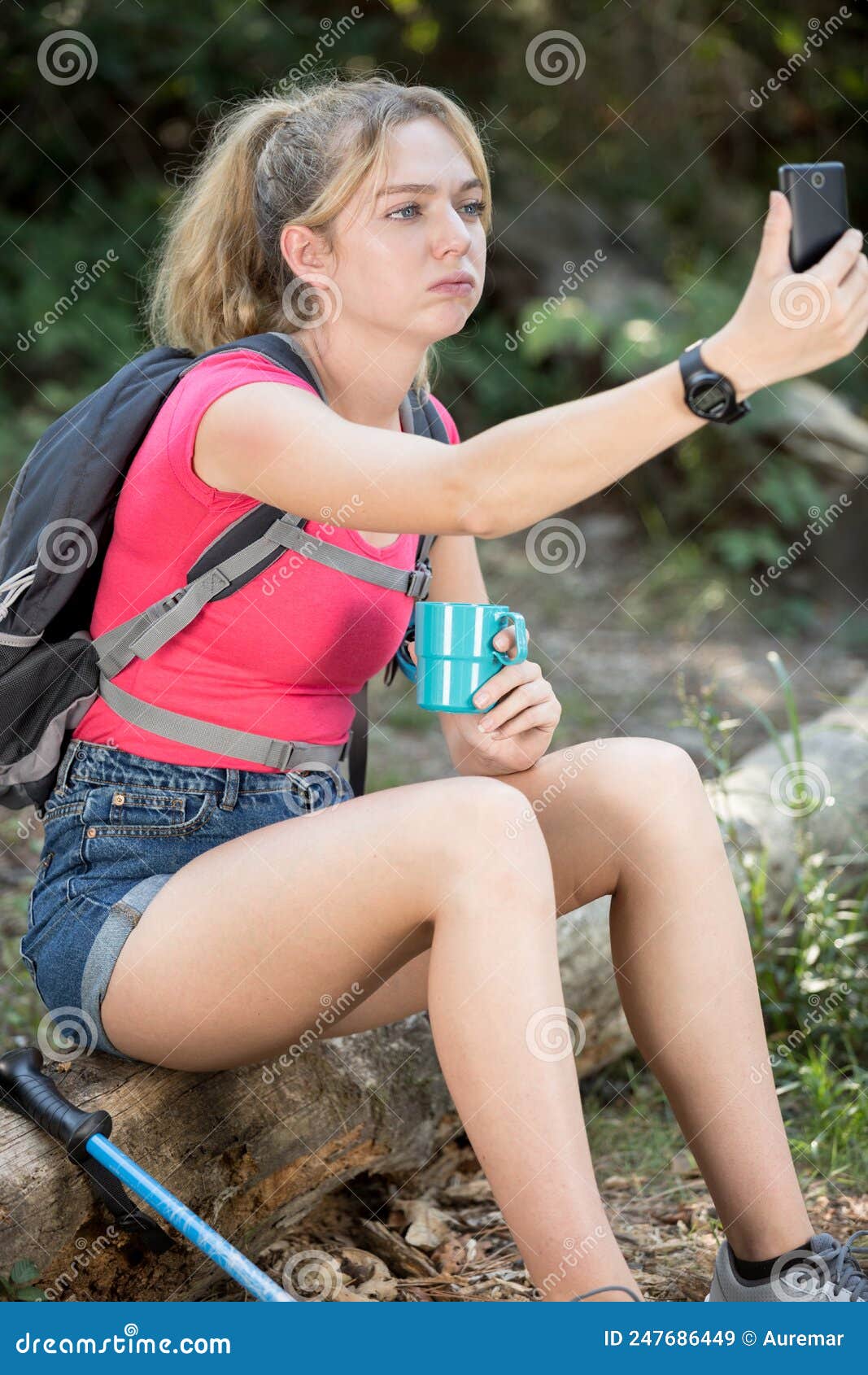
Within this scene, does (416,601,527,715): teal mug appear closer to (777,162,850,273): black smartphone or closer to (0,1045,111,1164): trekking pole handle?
(777,162,850,273): black smartphone

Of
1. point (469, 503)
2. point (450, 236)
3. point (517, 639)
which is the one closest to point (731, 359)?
point (469, 503)

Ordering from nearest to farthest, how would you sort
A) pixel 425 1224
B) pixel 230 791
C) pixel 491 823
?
pixel 491 823
pixel 230 791
pixel 425 1224

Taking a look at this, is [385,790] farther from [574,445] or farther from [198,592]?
[574,445]

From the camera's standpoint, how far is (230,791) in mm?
2016

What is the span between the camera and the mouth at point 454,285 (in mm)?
2053

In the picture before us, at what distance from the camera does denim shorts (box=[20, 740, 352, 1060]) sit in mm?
1908

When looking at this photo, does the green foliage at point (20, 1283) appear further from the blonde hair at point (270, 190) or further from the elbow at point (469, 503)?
the blonde hair at point (270, 190)

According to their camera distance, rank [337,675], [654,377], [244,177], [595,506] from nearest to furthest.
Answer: [654,377]
[337,675]
[244,177]
[595,506]

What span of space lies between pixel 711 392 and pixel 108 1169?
1.29 meters

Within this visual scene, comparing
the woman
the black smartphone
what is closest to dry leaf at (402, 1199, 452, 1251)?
the woman

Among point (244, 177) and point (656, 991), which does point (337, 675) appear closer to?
point (656, 991)

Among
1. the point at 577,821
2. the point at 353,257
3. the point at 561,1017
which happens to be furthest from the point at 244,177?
the point at 561,1017
